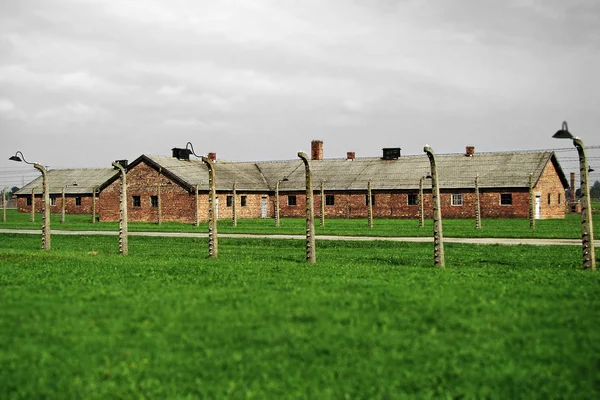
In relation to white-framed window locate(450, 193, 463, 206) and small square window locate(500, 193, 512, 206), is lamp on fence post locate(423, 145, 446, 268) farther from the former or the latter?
white-framed window locate(450, 193, 463, 206)

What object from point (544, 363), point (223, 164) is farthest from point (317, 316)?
point (223, 164)

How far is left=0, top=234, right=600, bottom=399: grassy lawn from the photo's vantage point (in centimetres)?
753

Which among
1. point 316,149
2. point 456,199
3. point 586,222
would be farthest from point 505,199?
point 586,222

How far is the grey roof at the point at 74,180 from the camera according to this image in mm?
69625

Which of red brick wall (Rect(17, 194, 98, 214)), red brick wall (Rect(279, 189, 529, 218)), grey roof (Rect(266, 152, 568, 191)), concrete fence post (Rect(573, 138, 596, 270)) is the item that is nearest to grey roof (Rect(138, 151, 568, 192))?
grey roof (Rect(266, 152, 568, 191))

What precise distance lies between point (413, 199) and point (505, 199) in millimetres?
7635

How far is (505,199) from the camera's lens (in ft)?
171

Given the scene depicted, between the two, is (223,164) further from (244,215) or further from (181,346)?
(181,346)

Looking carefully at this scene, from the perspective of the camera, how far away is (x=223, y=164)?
65.1m

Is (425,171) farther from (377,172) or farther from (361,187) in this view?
(361,187)

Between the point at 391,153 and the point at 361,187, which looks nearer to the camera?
the point at 361,187

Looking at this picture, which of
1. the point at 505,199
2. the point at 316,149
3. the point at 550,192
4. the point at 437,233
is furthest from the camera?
the point at 316,149

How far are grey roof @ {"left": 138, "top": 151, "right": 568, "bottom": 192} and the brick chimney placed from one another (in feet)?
10.7

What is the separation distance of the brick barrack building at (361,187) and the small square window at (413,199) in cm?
9
